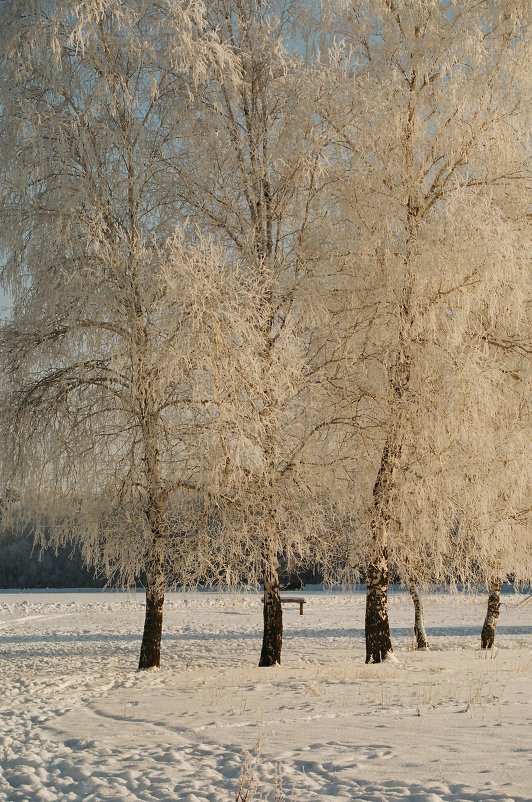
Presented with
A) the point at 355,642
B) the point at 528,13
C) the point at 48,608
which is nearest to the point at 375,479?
the point at 528,13

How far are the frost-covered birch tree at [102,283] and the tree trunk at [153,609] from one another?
1.2 inches

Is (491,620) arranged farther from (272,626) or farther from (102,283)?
(102,283)

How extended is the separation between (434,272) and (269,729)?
247 inches

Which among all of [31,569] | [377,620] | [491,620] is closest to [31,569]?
[31,569]

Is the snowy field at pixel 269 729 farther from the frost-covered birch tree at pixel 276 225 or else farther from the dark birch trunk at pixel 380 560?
the frost-covered birch tree at pixel 276 225

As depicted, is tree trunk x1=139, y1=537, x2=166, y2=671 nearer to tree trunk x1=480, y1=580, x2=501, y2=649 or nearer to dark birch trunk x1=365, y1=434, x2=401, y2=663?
dark birch trunk x1=365, y1=434, x2=401, y2=663

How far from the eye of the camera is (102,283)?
1186 cm

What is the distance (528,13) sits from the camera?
38.8 feet

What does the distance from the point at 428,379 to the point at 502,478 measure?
176cm

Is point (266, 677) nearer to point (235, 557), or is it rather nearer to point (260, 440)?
point (235, 557)

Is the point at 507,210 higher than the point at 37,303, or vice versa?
the point at 507,210

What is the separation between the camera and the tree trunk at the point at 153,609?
1183 cm

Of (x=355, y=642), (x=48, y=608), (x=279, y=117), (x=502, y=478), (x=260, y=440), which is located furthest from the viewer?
(x=48, y=608)

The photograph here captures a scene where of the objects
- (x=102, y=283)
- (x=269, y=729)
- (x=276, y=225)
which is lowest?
(x=269, y=729)
